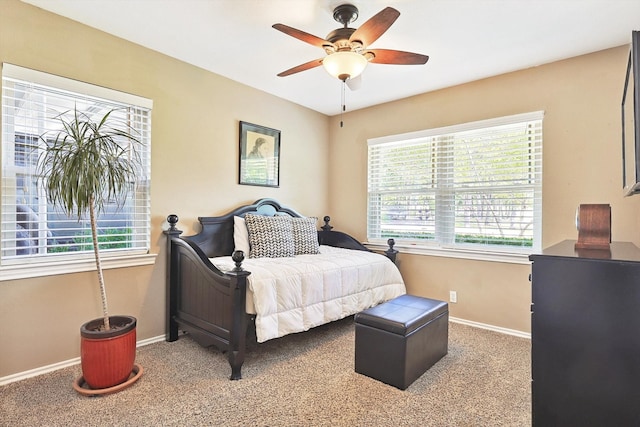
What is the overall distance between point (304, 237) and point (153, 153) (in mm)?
1640

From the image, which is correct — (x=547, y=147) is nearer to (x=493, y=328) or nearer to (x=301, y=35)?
(x=493, y=328)

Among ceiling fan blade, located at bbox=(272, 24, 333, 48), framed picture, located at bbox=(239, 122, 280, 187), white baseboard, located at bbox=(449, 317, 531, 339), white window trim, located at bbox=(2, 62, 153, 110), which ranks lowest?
white baseboard, located at bbox=(449, 317, 531, 339)

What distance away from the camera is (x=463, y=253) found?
3.45m

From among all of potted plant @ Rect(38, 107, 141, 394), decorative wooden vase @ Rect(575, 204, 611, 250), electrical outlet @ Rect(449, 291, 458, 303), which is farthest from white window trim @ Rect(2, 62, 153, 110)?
electrical outlet @ Rect(449, 291, 458, 303)

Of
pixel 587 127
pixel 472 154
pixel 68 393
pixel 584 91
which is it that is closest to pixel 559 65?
pixel 584 91

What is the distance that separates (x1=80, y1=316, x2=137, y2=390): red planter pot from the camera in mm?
2012

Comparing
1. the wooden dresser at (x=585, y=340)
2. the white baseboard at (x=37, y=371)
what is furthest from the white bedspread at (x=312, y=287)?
the wooden dresser at (x=585, y=340)

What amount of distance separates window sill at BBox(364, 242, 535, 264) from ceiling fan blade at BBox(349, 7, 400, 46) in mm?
2321

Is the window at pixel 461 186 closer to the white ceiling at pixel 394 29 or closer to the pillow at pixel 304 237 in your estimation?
the white ceiling at pixel 394 29

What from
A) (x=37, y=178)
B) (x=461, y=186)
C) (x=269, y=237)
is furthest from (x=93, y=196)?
(x=461, y=186)

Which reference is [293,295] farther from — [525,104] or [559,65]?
[559,65]

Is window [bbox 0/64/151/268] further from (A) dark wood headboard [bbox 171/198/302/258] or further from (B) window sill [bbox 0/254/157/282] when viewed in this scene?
(A) dark wood headboard [bbox 171/198/302/258]

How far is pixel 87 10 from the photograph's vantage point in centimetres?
229

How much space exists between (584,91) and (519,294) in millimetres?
1852
